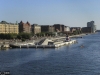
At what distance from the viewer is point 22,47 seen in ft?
149

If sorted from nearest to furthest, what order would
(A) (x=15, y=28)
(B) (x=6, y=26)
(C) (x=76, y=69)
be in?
(C) (x=76, y=69) < (B) (x=6, y=26) < (A) (x=15, y=28)

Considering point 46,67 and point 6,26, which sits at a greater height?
point 6,26

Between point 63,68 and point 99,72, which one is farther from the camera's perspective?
point 63,68

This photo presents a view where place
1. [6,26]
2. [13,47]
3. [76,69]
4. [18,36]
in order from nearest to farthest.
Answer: [76,69]
[13,47]
[18,36]
[6,26]

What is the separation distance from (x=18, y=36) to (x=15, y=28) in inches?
646

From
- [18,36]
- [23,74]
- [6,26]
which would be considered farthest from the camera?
[6,26]

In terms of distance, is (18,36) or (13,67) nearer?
(13,67)

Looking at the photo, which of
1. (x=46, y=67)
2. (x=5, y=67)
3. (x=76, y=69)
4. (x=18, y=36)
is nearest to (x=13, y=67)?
(x=5, y=67)

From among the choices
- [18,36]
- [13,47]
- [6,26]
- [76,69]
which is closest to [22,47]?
[13,47]

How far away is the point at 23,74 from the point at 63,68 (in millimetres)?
3660

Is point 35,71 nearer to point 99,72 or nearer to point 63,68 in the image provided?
point 63,68

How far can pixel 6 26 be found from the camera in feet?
252

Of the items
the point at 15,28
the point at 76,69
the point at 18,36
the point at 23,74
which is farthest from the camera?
the point at 15,28

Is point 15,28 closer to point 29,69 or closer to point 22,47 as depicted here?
point 22,47
